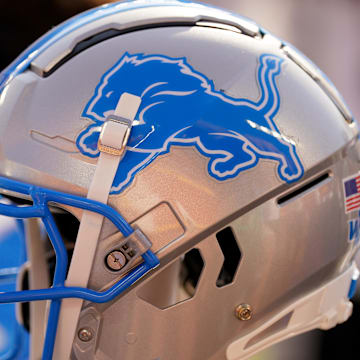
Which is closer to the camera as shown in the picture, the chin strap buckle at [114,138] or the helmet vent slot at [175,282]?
the chin strap buckle at [114,138]

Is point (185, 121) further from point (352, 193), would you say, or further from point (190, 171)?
point (352, 193)

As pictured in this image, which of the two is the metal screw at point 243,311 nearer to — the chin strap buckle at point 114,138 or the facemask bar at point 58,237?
the facemask bar at point 58,237

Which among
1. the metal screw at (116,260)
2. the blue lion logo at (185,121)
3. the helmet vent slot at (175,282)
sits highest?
the blue lion logo at (185,121)

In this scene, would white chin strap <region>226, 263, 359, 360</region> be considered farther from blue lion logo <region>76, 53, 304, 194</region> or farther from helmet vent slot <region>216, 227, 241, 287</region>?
blue lion logo <region>76, 53, 304, 194</region>

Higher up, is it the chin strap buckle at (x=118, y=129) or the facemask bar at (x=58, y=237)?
the chin strap buckle at (x=118, y=129)

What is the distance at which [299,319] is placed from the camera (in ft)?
3.13

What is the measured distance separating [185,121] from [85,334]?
33cm

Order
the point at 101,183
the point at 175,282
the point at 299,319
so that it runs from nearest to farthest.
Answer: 1. the point at 101,183
2. the point at 299,319
3. the point at 175,282

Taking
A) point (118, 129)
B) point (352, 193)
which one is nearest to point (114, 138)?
point (118, 129)

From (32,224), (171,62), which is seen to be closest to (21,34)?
(32,224)

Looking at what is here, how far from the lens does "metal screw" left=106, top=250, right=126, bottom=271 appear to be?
0.86 m

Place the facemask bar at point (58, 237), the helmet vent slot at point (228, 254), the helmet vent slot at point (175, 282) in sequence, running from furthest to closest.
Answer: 1. the helmet vent slot at point (175, 282)
2. the helmet vent slot at point (228, 254)
3. the facemask bar at point (58, 237)

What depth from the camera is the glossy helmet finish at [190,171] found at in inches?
33.9

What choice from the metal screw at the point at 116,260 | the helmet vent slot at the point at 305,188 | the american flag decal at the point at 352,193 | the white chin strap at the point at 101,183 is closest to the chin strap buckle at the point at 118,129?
the white chin strap at the point at 101,183
